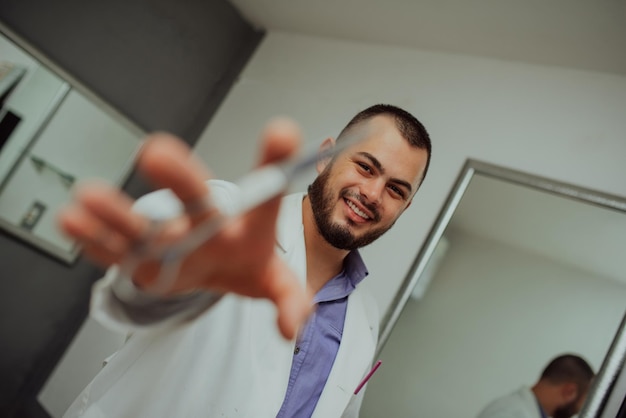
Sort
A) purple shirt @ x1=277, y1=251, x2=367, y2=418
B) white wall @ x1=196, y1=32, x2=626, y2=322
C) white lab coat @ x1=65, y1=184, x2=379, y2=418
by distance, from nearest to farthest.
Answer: white lab coat @ x1=65, y1=184, x2=379, y2=418
purple shirt @ x1=277, y1=251, x2=367, y2=418
white wall @ x1=196, y1=32, x2=626, y2=322

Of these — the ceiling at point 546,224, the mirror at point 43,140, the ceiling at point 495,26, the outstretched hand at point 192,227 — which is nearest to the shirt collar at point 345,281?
the ceiling at point 546,224

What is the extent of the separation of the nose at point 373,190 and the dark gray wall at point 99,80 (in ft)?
5.51

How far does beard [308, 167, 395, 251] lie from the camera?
0.91 meters

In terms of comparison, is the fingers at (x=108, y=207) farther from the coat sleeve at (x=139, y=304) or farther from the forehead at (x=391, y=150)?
the forehead at (x=391, y=150)

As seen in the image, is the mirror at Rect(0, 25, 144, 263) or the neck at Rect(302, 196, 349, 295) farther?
the mirror at Rect(0, 25, 144, 263)

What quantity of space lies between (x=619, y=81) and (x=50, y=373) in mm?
2782

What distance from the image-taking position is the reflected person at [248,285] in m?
0.31

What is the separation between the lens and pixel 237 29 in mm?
2455

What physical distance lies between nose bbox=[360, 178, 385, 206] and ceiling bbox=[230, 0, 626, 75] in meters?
1.00

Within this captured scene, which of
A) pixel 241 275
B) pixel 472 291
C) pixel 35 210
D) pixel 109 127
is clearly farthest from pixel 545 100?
pixel 35 210

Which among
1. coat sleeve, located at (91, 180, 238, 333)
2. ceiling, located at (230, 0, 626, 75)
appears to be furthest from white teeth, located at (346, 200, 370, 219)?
ceiling, located at (230, 0, 626, 75)

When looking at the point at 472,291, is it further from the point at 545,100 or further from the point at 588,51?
the point at 588,51

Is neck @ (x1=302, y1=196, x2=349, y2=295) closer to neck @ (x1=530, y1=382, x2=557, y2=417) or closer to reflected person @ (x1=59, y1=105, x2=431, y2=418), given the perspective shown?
reflected person @ (x1=59, y1=105, x2=431, y2=418)

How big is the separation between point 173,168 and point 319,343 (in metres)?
0.71
